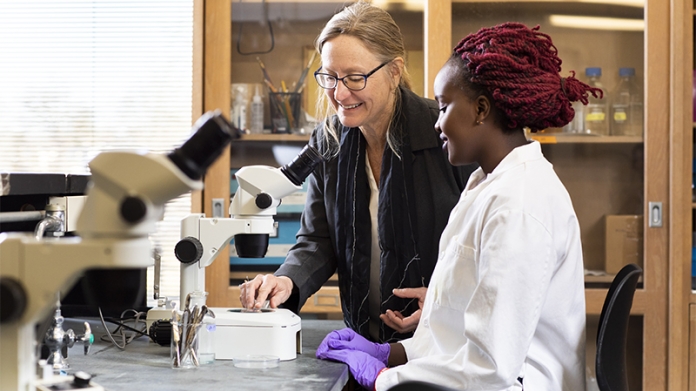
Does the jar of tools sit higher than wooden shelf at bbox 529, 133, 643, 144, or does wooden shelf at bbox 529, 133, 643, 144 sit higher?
wooden shelf at bbox 529, 133, 643, 144

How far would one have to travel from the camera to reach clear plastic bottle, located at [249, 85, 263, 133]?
2617 millimetres

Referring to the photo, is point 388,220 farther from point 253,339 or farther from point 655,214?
point 655,214

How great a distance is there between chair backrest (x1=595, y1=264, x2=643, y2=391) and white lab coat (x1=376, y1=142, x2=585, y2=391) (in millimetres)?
32

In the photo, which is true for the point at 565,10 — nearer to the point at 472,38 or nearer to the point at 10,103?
the point at 472,38

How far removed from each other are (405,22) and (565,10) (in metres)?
0.57

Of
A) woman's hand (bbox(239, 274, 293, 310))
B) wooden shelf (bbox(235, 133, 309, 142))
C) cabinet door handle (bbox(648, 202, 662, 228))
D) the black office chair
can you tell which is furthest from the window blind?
the black office chair

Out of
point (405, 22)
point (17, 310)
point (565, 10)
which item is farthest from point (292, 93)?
point (17, 310)

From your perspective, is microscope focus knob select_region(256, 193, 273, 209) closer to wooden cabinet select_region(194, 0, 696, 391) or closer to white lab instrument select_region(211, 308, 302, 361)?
white lab instrument select_region(211, 308, 302, 361)

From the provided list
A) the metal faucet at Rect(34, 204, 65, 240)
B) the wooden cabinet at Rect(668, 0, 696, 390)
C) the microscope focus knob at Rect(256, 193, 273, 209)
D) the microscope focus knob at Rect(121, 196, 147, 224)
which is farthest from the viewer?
the wooden cabinet at Rect(668, 0, 696, 390)

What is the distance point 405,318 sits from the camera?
1.65 metres

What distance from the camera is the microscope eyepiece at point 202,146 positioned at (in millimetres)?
720

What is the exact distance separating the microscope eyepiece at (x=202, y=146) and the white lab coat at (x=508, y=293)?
498 mm

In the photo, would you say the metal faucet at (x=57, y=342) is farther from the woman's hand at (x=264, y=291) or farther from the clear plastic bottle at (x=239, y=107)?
the clear plastic bottle at (x=239, y=107)

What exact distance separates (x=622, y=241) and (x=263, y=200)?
1.58 m
